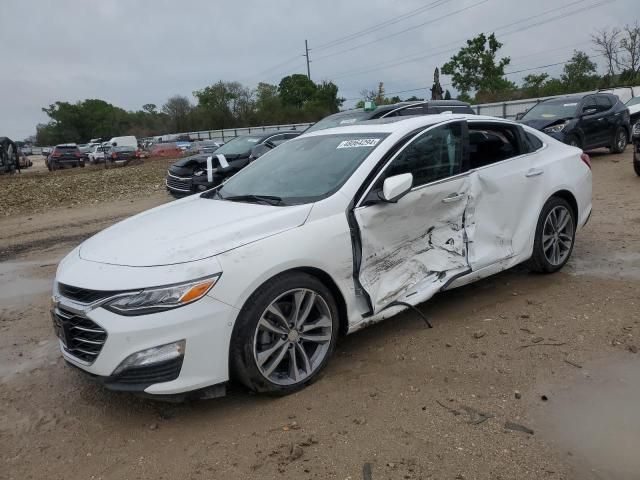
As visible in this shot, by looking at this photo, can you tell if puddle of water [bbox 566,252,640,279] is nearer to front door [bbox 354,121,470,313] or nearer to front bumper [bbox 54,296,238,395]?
front door [bbox 354,121,470,313]

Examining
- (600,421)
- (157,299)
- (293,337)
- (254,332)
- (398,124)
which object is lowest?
(600,421)

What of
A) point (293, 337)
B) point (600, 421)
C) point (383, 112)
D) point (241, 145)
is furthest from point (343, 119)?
point (600, 421)

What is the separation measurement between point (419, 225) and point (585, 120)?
1133cm

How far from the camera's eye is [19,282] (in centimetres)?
661

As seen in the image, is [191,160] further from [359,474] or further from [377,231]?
[359,474]

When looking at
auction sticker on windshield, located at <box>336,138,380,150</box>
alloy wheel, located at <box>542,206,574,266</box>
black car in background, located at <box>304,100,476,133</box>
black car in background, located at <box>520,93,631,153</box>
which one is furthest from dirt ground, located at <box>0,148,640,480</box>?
black car in background, located at <box>520,93,631,153</box>

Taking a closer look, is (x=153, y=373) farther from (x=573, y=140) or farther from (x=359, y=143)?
(x=573, y=140)

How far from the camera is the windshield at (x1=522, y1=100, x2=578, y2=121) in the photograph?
44.6 feet

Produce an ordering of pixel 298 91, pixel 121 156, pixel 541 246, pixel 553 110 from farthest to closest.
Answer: pixel 298 91 → pixel 121 156 → pixel 553 110 → pixel 541 246

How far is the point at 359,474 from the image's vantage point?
265 cm

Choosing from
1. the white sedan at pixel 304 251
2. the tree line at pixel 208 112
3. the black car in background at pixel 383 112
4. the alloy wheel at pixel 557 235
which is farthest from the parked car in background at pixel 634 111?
the tree line at pixel 208 112

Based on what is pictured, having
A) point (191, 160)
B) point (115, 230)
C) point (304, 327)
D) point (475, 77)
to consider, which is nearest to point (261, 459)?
point (304, 327)

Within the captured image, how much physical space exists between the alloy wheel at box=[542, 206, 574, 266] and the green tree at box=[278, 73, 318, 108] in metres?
78.0

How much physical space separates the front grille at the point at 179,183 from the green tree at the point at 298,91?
70.9 metres
